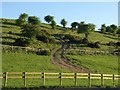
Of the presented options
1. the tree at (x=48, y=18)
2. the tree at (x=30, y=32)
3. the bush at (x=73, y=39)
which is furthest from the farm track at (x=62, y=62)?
the tree at (x=48, y=18)

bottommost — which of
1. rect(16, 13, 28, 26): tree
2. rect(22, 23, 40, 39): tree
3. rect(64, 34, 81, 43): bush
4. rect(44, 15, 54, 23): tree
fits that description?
rect(64, 34, 81, 43): bush

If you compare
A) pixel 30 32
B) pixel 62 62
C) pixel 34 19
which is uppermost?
pixel 34 19

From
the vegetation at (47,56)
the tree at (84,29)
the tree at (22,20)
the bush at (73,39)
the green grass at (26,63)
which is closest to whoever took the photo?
the green grass at (26,63)

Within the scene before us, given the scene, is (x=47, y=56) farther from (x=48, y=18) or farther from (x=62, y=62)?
(x=48, y=18)

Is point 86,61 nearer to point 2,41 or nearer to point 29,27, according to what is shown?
point 2,41

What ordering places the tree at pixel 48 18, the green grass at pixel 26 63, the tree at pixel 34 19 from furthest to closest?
1. the tree at pixel 48 18
2. the tree at pixel 34 19
3. the green grass at pixel 26 63

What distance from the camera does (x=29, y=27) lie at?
96250 mm

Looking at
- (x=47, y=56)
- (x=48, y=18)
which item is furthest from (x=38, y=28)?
(x=48, y=18)

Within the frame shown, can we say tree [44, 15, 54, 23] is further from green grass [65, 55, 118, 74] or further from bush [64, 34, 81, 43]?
green grass [65, 55, 118, 74]

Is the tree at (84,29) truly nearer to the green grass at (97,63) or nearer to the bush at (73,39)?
the bush at (73,39)

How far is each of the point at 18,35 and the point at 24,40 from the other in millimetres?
16609

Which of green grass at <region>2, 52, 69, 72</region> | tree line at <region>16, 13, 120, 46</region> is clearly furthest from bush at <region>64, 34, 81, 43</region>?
green grass at <region>2, 52, 69, 72</region>

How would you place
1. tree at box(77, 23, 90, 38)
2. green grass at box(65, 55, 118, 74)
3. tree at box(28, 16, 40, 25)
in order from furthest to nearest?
tree at box(28, 16, 40, 25) → tree at box(77, 23, 90, 38) → green grass at box(65, 55, 118, 74)

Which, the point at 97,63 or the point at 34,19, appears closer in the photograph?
the point at 97,63
